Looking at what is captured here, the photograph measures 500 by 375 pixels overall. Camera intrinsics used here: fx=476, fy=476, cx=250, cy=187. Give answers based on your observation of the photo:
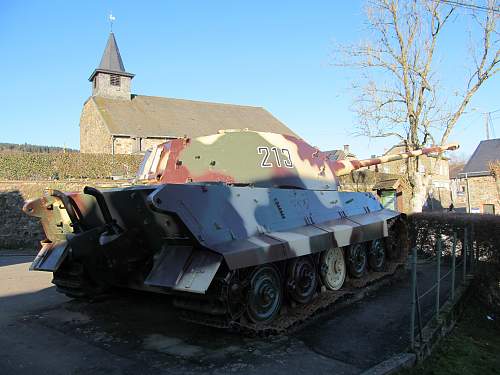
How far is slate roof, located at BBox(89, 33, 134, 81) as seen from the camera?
36438 millimetres

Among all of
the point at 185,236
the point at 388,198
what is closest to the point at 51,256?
the point at 185,236

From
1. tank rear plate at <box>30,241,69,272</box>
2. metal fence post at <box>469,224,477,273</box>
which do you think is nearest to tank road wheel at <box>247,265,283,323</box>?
tank rear plate at <box>30,241,69,272</box>

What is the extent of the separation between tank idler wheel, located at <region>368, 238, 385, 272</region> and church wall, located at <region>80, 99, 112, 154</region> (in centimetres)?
2385

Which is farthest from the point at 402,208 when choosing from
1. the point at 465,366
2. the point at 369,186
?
the point at 465,366

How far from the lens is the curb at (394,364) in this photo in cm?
452

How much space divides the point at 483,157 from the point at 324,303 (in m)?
30.0

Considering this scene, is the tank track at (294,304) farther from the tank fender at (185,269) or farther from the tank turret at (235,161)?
the tank turret at (235,161)

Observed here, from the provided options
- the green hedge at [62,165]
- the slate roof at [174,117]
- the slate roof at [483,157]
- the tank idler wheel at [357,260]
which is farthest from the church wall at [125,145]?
the tank idler wheel at [357,260]

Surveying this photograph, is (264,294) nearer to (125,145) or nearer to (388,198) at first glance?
(388,198)

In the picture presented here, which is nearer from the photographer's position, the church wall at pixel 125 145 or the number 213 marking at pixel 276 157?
the number 213 marking at pixel 276 157

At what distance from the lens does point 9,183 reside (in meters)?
17.8

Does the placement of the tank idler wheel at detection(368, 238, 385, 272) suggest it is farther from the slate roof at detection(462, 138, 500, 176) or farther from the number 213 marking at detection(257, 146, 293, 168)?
the slate roof at detection(462, 138, 500, 176)

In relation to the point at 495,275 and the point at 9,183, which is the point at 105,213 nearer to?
the point at 495,275

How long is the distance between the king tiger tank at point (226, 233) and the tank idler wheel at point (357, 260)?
0.8 inches
